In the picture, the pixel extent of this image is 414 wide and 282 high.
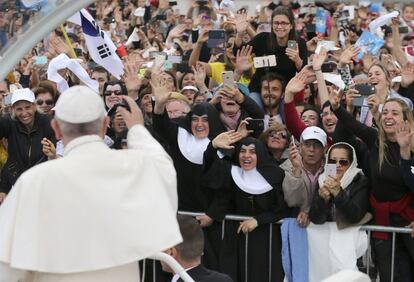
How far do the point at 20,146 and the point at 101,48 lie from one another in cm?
189

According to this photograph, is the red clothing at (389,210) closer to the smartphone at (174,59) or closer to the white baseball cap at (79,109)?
the white baseball cap at (79,109)

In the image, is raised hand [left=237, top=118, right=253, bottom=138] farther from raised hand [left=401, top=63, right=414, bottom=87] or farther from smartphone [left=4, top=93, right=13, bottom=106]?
smartphone [left=4, top=93, right=13, bottom=106]

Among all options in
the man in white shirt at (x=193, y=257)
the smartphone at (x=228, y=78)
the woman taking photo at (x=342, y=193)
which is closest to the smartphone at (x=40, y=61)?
the smartphone at (x=228, y=78)

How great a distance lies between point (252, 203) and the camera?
902cm

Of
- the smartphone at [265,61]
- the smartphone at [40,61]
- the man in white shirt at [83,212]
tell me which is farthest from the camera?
the smartphone at [40,61]

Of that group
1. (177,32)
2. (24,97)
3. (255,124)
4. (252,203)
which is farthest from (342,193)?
(177,32)

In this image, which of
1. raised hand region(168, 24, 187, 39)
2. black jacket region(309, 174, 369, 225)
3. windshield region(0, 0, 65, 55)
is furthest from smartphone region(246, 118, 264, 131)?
raised hand region(168, 24, 187, 39)

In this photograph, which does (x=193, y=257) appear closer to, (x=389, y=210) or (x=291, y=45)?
(x=389, y=210)

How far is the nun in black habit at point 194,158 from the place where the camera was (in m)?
9.12

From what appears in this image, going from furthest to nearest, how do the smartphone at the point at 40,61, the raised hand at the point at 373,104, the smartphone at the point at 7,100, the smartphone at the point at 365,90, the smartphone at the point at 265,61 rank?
the smartphone at the point at 40,61
the smartphone at the point at 7,100
the smartphone at the point at 265,61
the smartphone at the point at 365,90
the raised hand at the point at 373,104

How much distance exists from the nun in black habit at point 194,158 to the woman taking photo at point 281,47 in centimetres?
141

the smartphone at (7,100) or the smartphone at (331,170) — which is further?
the smartphone at (7,100)

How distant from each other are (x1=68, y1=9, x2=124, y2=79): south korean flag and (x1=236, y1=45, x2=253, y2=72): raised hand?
46.0 inches

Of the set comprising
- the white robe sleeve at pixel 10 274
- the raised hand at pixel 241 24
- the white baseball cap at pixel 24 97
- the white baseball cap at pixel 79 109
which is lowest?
the white robe sleeve at pixel 10 274
